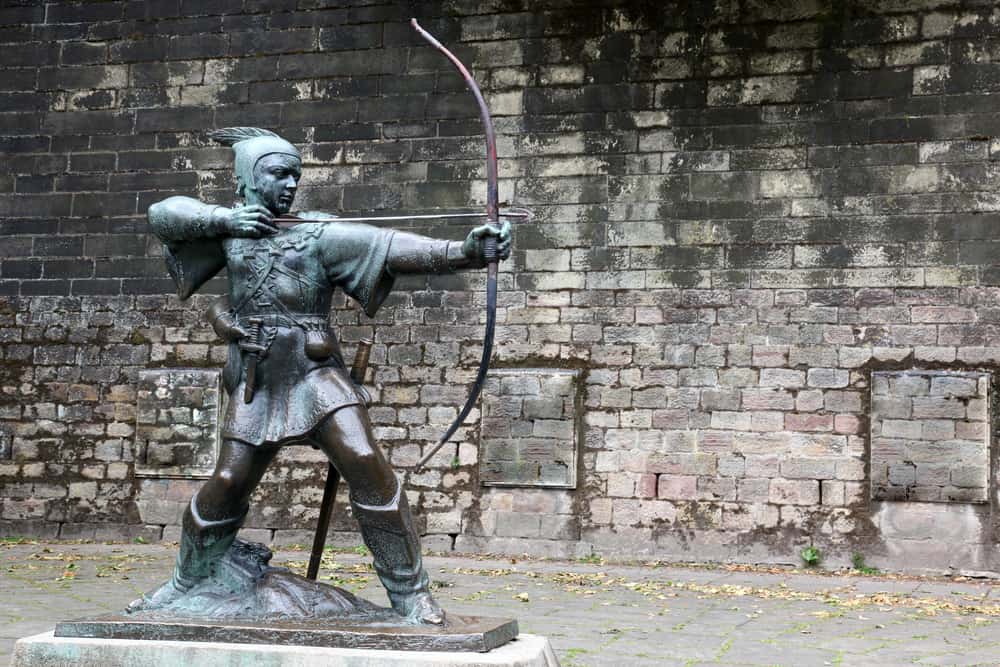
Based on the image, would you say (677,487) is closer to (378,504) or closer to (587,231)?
(587,231)

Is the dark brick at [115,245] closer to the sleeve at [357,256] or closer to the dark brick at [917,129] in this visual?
the dark brick at [917,129]

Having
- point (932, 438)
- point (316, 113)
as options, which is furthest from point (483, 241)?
point (316, 113)

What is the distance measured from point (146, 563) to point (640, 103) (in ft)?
15.1

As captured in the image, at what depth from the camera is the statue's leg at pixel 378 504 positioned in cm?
409

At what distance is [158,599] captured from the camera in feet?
13.6

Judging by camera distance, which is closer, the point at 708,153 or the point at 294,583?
the point at 294,583

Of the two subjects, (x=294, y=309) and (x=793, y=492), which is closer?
(x=294, y=309)

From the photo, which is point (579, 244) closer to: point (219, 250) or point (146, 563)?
point (146, 563)

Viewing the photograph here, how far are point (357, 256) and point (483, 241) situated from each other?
0.49 metres

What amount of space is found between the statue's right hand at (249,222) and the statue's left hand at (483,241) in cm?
69

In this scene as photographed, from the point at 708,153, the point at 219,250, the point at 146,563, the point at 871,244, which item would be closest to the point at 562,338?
the point at 708,153

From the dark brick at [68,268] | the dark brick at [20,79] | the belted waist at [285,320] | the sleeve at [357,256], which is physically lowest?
the belted waist at [285,320]

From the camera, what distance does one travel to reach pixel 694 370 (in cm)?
898

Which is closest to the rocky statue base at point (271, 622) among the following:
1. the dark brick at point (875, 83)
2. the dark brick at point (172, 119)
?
the dark brick at point (875, 83)
